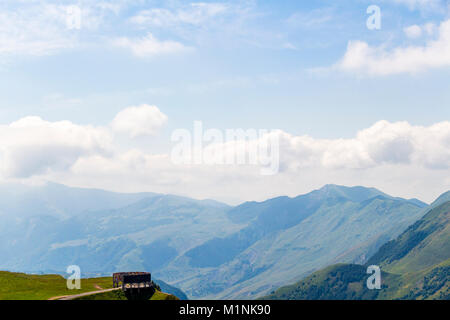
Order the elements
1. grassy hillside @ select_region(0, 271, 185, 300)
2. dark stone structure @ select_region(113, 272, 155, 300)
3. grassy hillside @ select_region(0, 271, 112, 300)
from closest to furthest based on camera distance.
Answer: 1. grassy hillside @ select_region(0, 271, 185, 300)
2. grassy hillside @ select_region(0, 271, 112, 300)
3. dark stone structure @ select_region(113, 272, 155, 300)

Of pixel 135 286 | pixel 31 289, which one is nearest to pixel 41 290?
pixel 31 289

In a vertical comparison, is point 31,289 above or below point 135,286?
below

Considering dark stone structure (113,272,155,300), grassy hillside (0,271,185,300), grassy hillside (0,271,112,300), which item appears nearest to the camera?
grassy hillside (0,271,185,300)

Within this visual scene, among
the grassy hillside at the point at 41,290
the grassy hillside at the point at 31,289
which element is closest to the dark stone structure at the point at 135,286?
the grassy hillside at the point at 41,290

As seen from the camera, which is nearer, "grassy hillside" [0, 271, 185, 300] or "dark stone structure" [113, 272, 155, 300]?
"grassy hillside" [0, 271, 185, 300]

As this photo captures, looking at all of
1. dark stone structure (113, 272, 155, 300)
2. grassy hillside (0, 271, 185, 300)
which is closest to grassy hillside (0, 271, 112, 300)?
grassy hillside (0, 271, 185, 300)

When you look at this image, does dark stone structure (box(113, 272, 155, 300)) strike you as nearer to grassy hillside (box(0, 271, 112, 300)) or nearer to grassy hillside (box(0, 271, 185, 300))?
grassy hillside (box(0, 271, 185, 300))

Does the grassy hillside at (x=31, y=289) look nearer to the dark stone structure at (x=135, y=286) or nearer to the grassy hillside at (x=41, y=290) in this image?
the grassy hillside at (x=41, y=290)

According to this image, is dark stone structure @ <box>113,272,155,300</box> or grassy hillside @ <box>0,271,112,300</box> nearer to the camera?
grassy hillside @ <box>0,271,112,300</box>

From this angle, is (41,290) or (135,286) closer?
(135,286)

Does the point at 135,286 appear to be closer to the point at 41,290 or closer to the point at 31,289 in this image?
the point at 41,290
